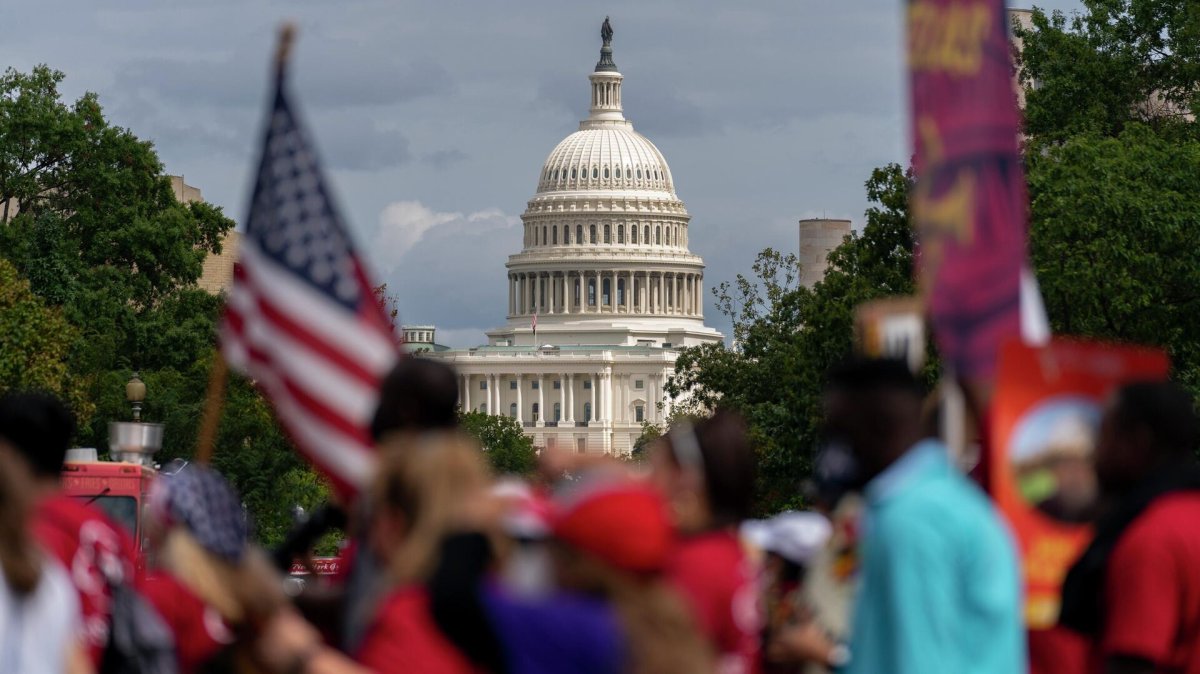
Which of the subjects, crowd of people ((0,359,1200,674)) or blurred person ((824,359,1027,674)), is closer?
crowd of people ((0,359,1200,674))

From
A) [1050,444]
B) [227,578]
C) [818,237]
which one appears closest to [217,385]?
[227,578]

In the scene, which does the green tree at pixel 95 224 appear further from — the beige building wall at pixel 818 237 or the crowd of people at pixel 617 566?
the crowd of people at pixel 617 566

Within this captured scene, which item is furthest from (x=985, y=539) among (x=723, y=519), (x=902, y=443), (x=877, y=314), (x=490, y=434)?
(x=490, y=434)

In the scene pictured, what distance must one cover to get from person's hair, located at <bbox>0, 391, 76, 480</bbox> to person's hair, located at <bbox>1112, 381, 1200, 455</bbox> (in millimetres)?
2644

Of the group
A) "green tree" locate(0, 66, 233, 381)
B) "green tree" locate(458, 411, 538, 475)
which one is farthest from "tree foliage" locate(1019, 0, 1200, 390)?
"green tree" locate(458, 411, 538, 475)

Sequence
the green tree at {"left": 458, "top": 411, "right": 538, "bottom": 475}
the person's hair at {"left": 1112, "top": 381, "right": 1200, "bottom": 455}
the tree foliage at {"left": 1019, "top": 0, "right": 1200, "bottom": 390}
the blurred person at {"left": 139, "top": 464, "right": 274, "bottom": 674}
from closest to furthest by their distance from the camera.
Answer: the blurred person at {"left": 139, "top": 464, "right": 274, "bottom": 674}, the person's hair at {"left": 1112, "top": 381, "right": 1200, "bottom": 455}, the tree foliage at {"left": 1019, "top": 0, "right": 1200, "bottom": 390}, the green tree at {"left": 458, "top": 411, "right": 538, "bottom": 475}

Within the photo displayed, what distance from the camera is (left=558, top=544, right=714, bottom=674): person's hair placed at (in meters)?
5.47

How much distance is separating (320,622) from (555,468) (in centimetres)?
163

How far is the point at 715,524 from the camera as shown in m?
7.59

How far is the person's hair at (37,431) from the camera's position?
7.23 meters

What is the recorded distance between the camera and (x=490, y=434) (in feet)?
469

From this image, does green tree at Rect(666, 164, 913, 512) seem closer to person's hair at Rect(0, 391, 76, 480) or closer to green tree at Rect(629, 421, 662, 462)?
person's hair at Rect(0, 391, 76, 480)

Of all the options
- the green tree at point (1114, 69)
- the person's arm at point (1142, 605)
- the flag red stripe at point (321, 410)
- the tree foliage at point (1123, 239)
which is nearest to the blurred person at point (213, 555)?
the flag red stripe at point (321, 410)

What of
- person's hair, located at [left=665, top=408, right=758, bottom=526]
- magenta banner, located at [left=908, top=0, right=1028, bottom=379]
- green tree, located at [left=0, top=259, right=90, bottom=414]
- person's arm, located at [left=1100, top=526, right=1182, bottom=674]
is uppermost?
green tree, located at [left=0, top=259, right=90, bottom=414]
